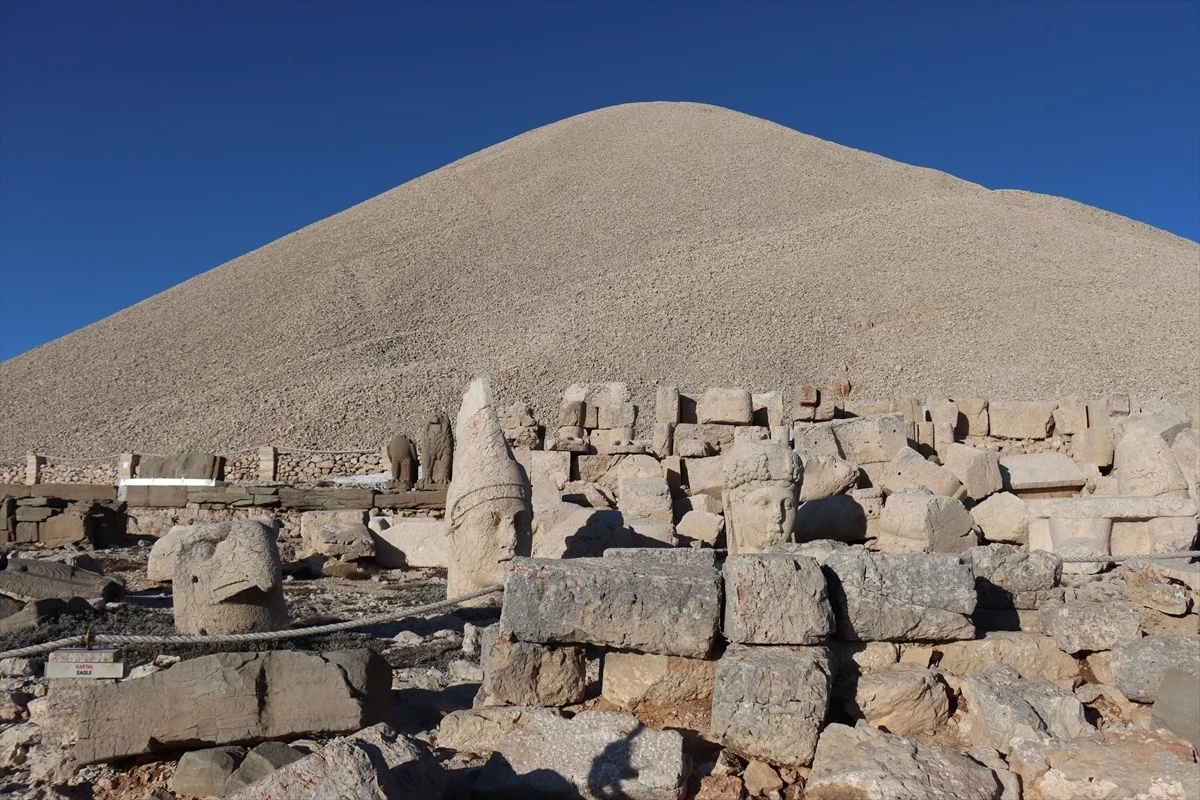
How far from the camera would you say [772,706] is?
3643mm

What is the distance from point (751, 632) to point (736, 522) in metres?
2.74

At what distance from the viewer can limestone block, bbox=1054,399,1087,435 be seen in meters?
10.2

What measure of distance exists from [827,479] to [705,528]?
1.19m

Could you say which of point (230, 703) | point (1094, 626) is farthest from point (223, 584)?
point (1094, 626)

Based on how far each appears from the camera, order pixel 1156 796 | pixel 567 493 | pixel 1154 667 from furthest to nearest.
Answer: pixel 567 493, pixel 1154 667, pixel 1156 796

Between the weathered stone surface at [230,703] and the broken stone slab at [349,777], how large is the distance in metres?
0.80

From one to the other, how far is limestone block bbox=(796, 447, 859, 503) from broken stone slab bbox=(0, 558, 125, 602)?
5862 mm

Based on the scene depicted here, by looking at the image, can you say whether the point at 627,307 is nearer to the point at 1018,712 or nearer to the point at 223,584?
the point at 223,584

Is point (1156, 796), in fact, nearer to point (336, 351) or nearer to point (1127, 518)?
point (1127, 518)

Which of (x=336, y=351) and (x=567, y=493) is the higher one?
(x=336, y=351)

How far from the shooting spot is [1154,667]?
3.89 meters

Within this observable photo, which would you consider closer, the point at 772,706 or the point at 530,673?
the point at 772,706

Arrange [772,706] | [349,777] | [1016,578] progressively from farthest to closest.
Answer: [1016,578]
[772,706]
[349,777]

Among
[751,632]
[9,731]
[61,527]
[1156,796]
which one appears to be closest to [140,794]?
[9,731]
